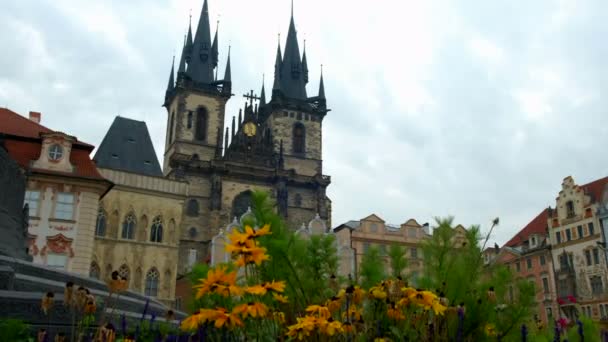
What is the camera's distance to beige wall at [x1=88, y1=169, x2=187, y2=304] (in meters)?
A: 31.3

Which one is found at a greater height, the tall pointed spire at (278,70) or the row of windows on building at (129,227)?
the tall pointed spire at (278,70)

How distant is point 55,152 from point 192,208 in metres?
21.9

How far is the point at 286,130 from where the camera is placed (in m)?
50.7

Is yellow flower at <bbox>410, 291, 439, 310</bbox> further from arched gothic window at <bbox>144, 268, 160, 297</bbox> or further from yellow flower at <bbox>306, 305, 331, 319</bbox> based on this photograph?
arched gothic window at <bbox>144, 268, 160, 297</bbox>

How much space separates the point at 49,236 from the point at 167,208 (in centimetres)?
1307

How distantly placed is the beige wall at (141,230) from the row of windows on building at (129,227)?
0.18m

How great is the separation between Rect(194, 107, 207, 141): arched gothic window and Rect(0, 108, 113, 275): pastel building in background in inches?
1051

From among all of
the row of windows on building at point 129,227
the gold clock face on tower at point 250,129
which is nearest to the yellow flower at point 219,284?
the row of windows on building at point 129,227

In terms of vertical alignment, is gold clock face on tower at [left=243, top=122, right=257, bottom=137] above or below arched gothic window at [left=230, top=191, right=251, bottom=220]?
above

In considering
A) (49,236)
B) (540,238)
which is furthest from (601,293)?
(49,236)

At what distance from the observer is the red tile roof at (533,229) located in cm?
4212

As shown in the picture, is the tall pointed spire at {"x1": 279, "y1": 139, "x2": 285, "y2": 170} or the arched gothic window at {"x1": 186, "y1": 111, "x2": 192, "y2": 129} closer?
the tall pointed spire at {"x1": 279, "y1": 139, "x2": 285, "y2": 170}

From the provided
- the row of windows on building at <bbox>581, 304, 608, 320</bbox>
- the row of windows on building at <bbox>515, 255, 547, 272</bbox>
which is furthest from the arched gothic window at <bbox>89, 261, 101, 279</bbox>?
the row of windows on building at <bbox>581, 304, 608, 320</bbox>

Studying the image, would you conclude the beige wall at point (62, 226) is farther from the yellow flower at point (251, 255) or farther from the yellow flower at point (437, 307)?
the yellow flower at point (437, 307)
